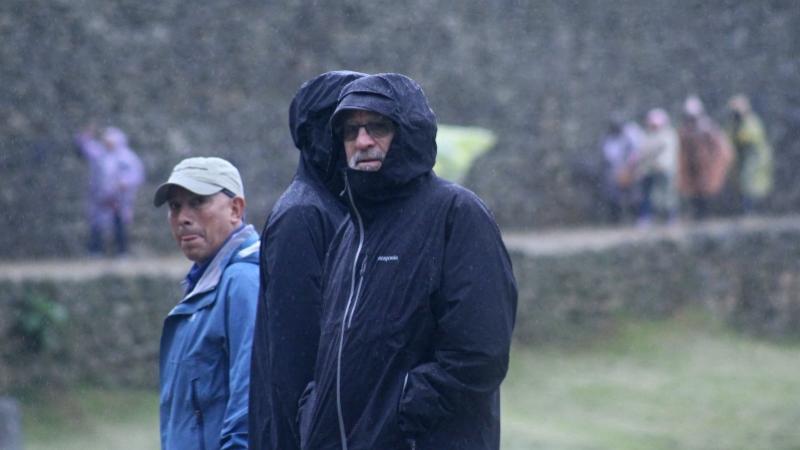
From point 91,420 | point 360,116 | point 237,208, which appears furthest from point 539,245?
point 360,116

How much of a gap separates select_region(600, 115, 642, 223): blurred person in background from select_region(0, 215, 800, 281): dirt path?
0.43m

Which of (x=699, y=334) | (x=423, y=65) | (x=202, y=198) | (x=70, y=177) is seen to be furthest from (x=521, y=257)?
(x=202, y=198)

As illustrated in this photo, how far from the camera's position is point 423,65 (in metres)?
14.7

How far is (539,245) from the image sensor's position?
13781mm

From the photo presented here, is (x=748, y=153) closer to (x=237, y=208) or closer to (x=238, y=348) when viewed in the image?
Result: (x=237, y=208)

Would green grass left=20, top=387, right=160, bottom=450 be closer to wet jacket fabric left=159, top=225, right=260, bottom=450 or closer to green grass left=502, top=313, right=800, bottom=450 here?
green grass left=502, top=313, right=800, bottom=450

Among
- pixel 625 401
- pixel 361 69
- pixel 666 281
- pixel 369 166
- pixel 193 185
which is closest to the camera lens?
pixel 369 166

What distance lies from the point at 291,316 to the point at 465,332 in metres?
0.49

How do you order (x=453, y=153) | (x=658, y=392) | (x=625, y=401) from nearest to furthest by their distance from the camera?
(x=453, y=153) < (x=625, y=401) < (x=658, y=392)

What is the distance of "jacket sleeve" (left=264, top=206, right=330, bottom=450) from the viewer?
295cm

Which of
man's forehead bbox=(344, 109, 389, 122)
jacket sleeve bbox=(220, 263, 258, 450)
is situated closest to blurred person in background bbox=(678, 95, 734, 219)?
jacket sleeve bbox=(220, 263, 258, 450)

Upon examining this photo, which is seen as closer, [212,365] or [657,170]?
[212,365]

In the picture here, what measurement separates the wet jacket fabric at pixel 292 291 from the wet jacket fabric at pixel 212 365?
125mm

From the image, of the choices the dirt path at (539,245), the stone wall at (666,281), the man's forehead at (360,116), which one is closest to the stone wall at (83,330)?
the dirt path at (539,245)
